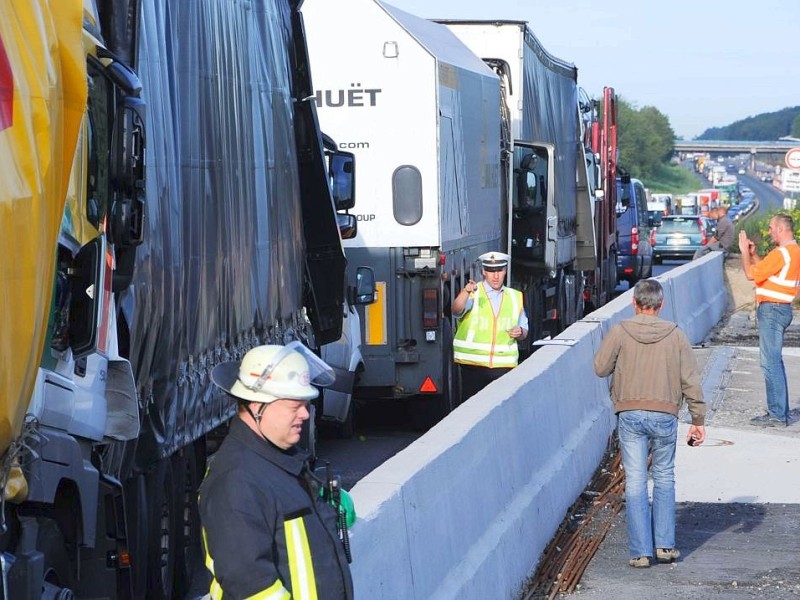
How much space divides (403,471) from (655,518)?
11.0 ft

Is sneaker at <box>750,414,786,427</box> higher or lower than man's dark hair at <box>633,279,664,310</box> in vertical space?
lower

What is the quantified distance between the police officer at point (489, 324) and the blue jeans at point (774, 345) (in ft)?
8.01

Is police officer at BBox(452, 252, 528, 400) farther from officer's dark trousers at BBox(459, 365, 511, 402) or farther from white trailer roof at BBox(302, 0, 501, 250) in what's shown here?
white trailer roof at BBox(302, 0, 501, 250)

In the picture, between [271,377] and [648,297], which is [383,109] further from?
[271,377]

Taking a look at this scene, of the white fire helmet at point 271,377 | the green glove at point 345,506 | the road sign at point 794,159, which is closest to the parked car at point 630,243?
the road sign at point 794,159

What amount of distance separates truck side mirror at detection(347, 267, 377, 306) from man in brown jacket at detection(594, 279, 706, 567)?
10.6 feet

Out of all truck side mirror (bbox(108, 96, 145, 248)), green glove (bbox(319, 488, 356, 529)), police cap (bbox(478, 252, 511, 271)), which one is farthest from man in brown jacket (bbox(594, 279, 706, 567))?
green glove (bbox(319, 488, 356, 529))

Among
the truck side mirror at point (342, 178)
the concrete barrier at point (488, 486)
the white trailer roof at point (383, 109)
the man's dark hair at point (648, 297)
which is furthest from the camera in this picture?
the white trailer roof at point (383, 109)

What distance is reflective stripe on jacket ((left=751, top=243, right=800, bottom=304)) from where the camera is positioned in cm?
1438

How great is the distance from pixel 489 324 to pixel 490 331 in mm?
59

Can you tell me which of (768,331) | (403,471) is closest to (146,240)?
(403,471)

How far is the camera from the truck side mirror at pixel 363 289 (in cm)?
1217

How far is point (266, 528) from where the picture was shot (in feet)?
13.5

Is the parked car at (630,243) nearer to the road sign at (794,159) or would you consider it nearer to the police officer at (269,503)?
the road sign at (794,159)
